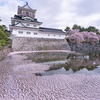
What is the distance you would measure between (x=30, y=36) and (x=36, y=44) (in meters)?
3.02

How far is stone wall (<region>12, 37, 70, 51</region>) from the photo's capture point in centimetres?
1885

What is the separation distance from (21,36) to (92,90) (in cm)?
2042

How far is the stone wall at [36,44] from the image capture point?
18.9 meters

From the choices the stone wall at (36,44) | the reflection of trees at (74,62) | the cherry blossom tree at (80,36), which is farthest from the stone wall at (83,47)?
the reflection of trees at (74,62)

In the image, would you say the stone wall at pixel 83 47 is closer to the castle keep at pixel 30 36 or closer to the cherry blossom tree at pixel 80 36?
the cherry blossom tree at pixel 80 36

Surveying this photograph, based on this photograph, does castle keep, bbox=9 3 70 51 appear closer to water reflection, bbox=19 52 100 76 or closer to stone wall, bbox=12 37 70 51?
stone wall, bbox=12 37 70 51

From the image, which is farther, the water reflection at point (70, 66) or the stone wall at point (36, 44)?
the stone wall at point (36, 44)

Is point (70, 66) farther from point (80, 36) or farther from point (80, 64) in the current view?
point (80, 36)

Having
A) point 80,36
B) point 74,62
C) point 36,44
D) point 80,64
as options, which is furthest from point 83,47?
point 80,64

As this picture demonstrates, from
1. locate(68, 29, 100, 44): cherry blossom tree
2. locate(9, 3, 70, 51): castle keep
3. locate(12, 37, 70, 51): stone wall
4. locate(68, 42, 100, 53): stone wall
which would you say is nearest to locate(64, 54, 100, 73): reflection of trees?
locate(12, 37, 70, 51): stone wall

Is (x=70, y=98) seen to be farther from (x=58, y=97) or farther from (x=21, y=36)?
(x=21, y=36)

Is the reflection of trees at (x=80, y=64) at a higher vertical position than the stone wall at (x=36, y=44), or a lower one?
lower

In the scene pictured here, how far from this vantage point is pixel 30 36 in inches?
836

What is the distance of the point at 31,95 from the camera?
281cm
